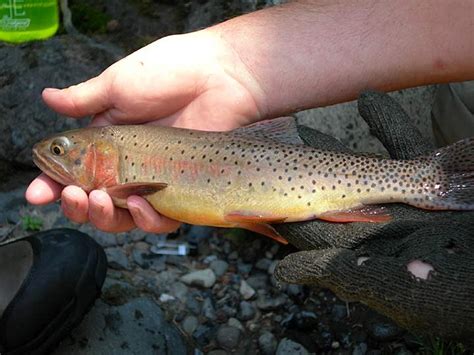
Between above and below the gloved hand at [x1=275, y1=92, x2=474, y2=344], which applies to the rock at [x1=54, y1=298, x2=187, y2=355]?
below

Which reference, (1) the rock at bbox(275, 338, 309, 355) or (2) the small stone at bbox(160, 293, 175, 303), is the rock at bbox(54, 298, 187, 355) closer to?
(2) the small stone at bbox(160, 293, 175, 303)

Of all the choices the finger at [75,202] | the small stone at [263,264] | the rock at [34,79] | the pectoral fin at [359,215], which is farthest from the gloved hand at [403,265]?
the rock at [34,79]

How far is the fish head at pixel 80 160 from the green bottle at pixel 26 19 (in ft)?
7.33

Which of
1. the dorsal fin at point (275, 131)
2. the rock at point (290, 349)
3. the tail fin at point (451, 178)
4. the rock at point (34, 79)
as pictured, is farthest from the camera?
the rock at point (34, 79)

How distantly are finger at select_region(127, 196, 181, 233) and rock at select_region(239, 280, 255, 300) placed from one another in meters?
1.14

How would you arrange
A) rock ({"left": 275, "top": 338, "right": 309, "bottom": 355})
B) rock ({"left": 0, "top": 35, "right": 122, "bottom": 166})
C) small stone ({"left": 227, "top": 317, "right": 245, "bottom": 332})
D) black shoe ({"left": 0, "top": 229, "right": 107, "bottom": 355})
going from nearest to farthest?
black shoe ({"left": 0, "top": 229, "right": 107, "bottom": 355}) → rock ({"left": 275, "top": 338, "right": 309, "bottom": 355}) → small stone ({"left": 227, "top": 317, "right": 245, "bottom": 332}) → rock ({"left": 0, "top": 35, "right": 122, "bottom": 166})

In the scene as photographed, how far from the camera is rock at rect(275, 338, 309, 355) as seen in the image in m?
4.04

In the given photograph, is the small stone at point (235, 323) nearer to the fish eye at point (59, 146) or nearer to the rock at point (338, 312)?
the rock at point (338, 312)

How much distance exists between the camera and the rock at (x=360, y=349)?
4.04 metres

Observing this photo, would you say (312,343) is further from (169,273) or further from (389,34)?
(389,34)

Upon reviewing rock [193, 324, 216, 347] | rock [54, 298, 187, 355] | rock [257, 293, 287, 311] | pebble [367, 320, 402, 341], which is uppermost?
pebble [367, 320, 402, 341]

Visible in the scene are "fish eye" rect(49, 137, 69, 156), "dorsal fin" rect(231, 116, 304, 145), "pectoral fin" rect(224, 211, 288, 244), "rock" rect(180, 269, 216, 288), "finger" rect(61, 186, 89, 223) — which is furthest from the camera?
"rock" rect(180, 269, 216, 288)

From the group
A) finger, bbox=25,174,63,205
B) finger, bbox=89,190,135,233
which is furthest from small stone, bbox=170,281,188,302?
finger, bbox=25,174,63,205

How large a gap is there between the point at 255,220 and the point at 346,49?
111 centimetres
